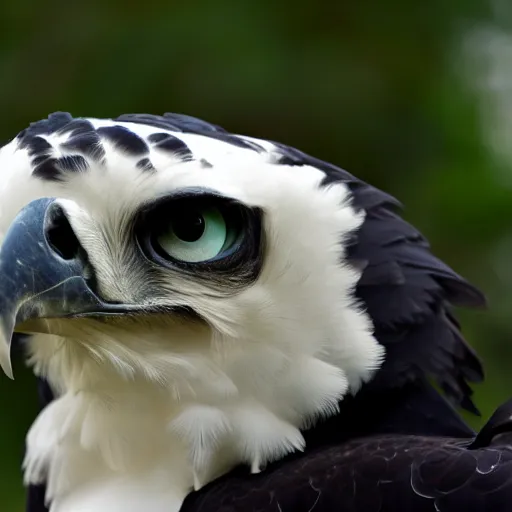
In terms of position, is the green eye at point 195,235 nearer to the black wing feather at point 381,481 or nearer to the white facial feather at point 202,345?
the white facial feather at point 202,345

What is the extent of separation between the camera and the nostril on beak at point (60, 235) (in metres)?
1.79

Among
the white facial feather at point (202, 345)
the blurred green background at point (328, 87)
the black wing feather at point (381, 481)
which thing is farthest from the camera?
the blurred green background at point (328, 87)

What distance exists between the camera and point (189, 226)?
1.88 meters

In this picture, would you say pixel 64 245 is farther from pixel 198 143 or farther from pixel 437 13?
pixel 437 13

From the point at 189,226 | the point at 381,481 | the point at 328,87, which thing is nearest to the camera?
the point at 381,481

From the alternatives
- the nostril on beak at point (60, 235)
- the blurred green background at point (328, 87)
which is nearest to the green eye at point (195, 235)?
the nostril on beak at point (60, 235)

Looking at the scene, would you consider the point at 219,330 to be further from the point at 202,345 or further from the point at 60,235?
the point at 60,235

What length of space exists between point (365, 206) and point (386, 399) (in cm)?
39

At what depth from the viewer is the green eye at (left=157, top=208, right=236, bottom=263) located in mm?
1878

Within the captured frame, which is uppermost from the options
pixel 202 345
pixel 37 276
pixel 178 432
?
pixel 37 276

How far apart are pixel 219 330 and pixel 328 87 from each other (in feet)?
9.99

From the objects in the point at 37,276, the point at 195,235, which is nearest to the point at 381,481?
the point at 195,235

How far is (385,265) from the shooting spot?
6.94 feet

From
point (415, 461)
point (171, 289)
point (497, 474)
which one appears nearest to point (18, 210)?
point (171, 289)
